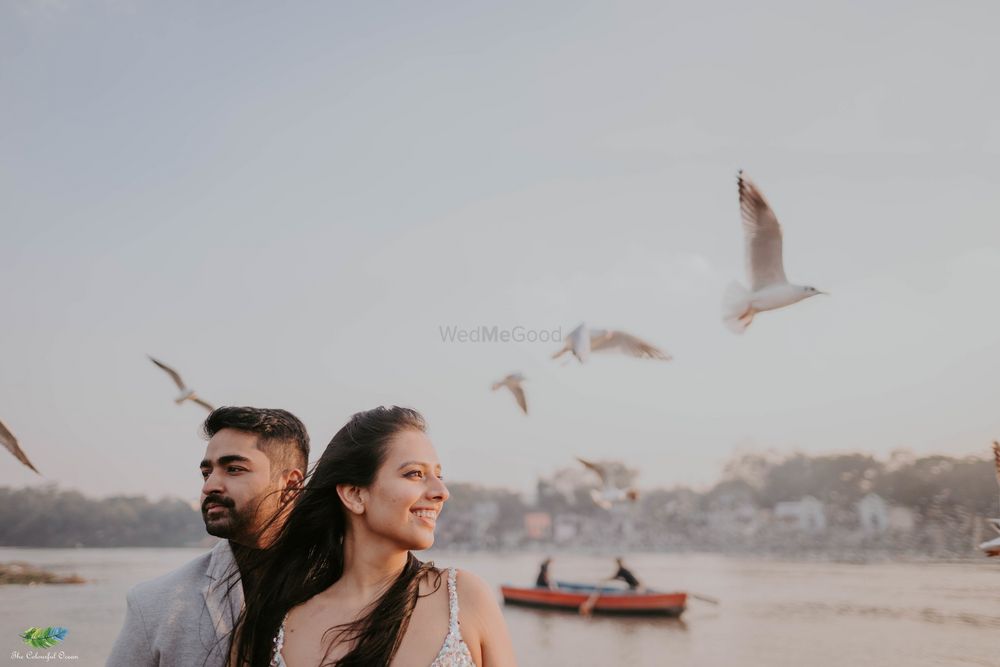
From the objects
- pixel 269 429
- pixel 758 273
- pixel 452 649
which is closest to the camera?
pixel 452 649

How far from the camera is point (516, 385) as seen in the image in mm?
8680

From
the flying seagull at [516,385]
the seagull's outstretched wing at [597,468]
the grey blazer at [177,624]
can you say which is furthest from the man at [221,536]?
the seagull's outstretched wing at [597,468]

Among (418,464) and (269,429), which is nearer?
(418,464)

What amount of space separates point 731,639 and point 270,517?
77.7 feet

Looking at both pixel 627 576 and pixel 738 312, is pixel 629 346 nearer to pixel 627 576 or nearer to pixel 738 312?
pixel 738 312

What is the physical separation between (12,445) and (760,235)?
452 centimetres

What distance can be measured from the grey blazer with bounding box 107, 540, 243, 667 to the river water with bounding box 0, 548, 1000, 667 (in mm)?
18698

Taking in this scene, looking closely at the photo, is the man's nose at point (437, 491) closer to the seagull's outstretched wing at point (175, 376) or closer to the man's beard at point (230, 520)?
the man's beard at point (230, 520)

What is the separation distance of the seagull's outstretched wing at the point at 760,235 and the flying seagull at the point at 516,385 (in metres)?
3.12

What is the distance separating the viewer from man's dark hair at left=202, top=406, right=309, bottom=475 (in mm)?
2232

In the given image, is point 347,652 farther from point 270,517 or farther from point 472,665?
point 270,517

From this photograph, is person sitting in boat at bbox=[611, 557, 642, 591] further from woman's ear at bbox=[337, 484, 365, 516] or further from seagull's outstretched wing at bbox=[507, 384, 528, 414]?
woman's ear at bbox=[337, 484, 365, 516]

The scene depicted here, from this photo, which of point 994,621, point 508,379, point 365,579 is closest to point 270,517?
point 365,579

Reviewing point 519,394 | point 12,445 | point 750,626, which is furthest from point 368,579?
point 750,626
